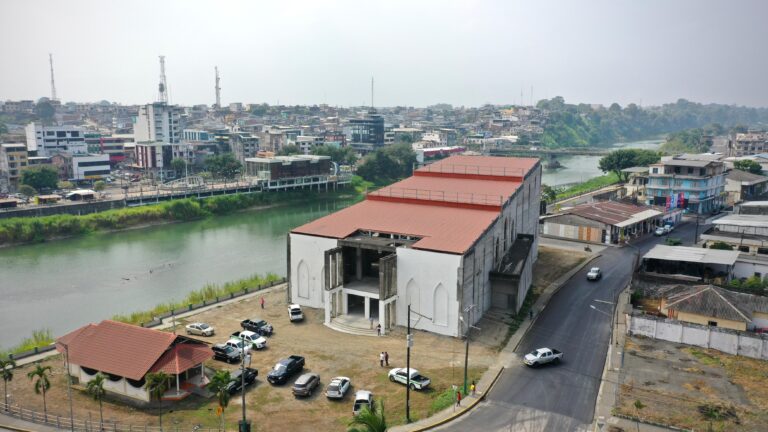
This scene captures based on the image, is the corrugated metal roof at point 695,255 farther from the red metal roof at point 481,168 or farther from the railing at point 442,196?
the red metal roof at point 481,168

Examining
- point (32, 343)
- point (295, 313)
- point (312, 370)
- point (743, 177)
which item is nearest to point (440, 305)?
point (312, 370)

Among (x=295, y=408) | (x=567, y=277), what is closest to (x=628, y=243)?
(x=567, y=277)

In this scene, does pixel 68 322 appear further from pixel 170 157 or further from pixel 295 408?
pixel 170 157

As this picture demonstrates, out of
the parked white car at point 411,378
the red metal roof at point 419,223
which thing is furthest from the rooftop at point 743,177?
the parked white car at point 411,378

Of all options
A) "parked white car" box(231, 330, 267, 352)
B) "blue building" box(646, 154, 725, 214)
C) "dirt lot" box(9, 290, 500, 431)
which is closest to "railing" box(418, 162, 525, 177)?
"dirt lot" box(9, 290, 500, 431)

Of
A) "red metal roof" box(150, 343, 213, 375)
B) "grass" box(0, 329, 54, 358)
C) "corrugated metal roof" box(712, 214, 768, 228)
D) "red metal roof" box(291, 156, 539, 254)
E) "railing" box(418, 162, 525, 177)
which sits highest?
"railing" box(418, 162, 525, 177)

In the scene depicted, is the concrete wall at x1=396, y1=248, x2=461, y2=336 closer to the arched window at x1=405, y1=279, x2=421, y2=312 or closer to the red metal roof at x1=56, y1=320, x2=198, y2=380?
the arched window at x1=405, y1=279, x2=421, y2=312

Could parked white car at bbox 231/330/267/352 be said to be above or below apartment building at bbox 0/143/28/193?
below
